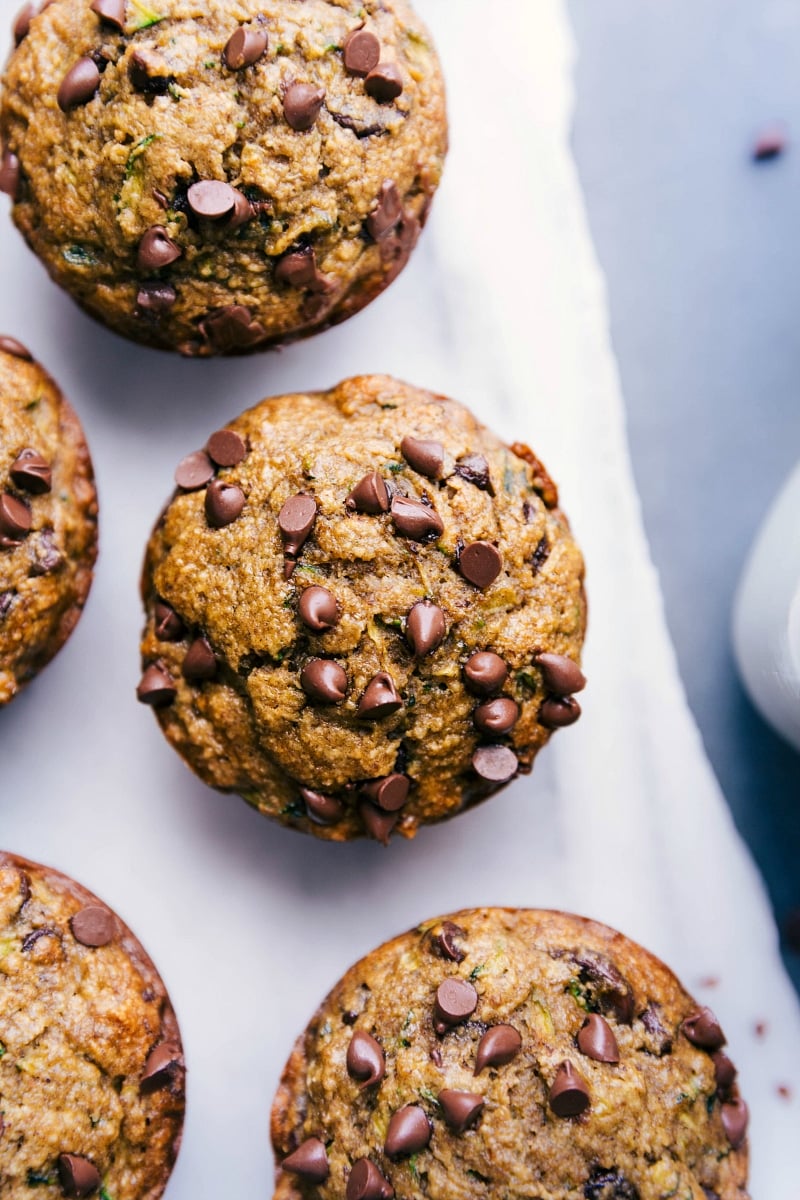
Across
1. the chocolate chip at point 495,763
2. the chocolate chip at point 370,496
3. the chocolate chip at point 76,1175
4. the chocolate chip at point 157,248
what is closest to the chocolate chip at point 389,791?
the chocolate chip at point 495,763

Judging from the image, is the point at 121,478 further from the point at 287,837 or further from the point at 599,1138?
the point at 599,1138

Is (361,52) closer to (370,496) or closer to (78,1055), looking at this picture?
(370,496)

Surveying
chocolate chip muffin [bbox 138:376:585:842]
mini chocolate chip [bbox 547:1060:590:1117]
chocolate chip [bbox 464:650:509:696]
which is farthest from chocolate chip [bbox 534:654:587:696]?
mini chocolate chip [bbox 547:1060:590:1117]

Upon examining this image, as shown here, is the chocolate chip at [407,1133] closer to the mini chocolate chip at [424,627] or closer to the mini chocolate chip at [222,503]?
the mini chocolate chip at [424,627]

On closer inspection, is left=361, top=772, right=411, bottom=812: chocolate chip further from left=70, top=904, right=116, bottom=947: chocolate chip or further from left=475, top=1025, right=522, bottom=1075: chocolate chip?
left=70, top=904, right=116, bottom=947: chocolate chip

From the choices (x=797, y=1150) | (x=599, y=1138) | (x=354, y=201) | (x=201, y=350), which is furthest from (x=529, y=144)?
(x=797, y=1150)
